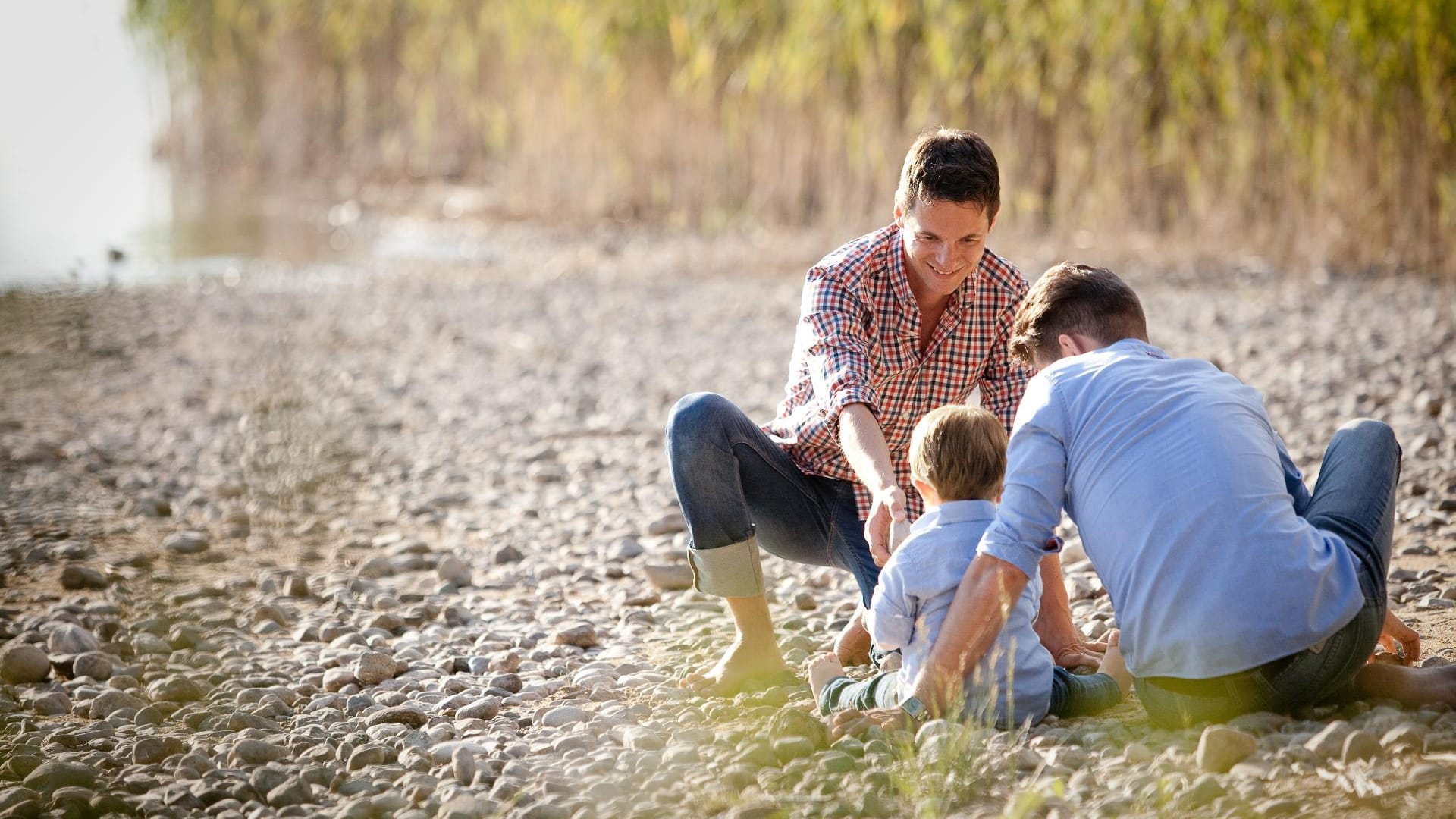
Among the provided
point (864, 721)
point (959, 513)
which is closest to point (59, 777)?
point (864, 721)

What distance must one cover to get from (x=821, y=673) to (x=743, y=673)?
21 centimetres

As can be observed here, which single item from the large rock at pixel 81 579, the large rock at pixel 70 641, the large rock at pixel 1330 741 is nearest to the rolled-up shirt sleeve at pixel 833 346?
the large rock at pixel 1330 741

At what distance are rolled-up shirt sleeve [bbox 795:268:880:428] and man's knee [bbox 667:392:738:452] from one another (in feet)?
0.64

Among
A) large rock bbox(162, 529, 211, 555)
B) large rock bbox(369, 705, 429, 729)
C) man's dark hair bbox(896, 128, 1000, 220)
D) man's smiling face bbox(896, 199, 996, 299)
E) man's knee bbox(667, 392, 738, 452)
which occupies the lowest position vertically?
large rock bbox(369, 705, 429, 729)

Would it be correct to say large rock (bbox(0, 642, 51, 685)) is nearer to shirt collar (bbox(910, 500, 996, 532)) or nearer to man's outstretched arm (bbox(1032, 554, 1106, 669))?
shirt collar (bbox(910, 500, 996, 532))

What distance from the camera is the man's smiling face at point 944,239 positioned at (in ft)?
8.77

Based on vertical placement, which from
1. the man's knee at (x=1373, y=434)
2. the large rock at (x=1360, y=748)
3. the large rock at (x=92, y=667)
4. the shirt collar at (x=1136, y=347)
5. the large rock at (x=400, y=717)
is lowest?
the large rock at (x=1360, y=748)

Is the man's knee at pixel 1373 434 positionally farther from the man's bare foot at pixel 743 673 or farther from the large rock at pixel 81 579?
the large rock at pixel 81 579

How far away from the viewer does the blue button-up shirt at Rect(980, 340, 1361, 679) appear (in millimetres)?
2170

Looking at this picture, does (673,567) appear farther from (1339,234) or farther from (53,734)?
(1339,234)

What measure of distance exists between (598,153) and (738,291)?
158 inches

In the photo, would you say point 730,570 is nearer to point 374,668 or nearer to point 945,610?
point 945,610

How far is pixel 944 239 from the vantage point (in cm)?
270

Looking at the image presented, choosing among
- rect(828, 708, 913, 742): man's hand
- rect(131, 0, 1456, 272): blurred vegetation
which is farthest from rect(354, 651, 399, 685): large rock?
rect(131, 0, 1456, 272): blurred vegetation
